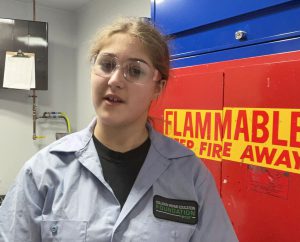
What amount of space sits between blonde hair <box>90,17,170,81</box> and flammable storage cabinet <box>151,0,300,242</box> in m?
0.28

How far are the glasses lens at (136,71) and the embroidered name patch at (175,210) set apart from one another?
345 millimetres

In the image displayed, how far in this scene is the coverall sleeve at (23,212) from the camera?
2.73 ft

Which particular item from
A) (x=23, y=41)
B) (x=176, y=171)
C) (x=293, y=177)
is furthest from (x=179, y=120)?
(x=23, y=41)

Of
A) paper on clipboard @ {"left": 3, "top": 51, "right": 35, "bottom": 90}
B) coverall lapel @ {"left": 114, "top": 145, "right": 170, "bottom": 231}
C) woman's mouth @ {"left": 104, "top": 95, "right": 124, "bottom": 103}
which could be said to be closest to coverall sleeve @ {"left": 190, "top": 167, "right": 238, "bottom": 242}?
coverall lapel @ {"left": 114, "top": 145, "right": 170, "bottom": 231}

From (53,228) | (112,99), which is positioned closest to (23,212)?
(53,228)

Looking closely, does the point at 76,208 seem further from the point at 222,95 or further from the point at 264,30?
A: the point at 264,30

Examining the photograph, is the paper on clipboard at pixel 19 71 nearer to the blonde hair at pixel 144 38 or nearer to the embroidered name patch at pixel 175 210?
the blonde hair at pixel 144 38

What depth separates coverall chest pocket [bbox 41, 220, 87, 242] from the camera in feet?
2.74

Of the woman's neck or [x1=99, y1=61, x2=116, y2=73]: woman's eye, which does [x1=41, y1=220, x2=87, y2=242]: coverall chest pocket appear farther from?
[x1=99, y1=61, x2=116, y2=73]: woman's eye

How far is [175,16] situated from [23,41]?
211 centimetres

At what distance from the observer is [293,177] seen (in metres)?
0.95

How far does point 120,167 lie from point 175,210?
0.20 metres

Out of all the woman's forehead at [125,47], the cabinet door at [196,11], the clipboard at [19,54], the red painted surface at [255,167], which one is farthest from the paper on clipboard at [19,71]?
the woman's forehead at [125,47]

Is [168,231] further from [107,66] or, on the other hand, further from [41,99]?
[41,99]
